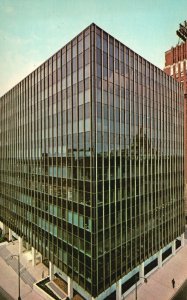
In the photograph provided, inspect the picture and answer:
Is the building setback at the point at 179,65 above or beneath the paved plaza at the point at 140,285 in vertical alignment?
above

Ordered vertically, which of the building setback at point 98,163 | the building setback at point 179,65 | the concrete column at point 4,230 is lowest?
the concrete column at point 4,230

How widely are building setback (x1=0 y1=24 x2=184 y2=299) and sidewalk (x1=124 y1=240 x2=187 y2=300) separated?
1.61 m

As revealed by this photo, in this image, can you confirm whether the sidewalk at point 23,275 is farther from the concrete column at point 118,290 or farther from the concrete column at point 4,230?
the concrete column at point 118,290

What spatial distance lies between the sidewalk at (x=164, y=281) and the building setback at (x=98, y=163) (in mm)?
1608

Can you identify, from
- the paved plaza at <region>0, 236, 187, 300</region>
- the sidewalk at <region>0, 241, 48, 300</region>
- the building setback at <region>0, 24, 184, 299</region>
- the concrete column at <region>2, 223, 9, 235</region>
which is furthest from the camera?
the concrete column at <region>2, 223, 9, 235</region>

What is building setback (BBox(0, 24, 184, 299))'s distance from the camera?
27.3m

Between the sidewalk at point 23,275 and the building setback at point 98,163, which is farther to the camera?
the sidewalk at point 23,275

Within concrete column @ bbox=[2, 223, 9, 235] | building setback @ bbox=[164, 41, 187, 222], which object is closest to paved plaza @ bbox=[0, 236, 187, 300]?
concrete column @ bbox=[2, 223, 9, 235]

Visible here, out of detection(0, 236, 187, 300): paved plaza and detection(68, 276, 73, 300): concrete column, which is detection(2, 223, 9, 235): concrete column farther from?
detection(68, 276, 73, 300): concrete column

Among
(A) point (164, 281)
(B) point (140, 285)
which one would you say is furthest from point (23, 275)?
(A) point (164, 281)

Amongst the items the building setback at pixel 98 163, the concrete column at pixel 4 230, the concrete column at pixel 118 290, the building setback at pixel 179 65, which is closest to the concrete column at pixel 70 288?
the building setback at pixel 98 163

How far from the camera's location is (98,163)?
27000 mm

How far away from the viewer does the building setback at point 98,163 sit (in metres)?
27.3

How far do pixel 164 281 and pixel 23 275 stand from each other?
2626 cm
